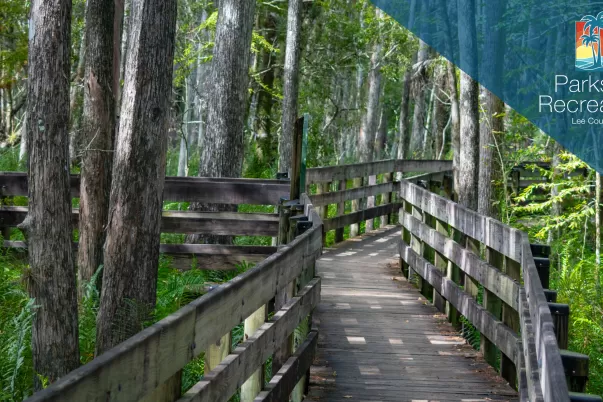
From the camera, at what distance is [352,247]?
15445mm

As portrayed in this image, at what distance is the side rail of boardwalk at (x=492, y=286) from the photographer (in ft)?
13.3

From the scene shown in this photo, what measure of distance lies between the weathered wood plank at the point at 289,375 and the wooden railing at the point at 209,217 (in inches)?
187

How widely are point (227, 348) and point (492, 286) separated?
3.60 m

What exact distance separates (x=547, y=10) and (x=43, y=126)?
1764 centimetres

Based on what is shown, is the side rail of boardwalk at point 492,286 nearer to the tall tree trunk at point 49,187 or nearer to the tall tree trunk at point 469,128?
the tall tree trunk at point 469,128

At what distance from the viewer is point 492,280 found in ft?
24.3

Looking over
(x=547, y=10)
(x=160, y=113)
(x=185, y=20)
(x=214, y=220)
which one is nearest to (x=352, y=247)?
(x=214, y=220)

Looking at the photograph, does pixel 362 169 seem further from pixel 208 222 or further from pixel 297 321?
pixel 297 321

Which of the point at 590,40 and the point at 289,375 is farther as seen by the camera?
the point at 590,40

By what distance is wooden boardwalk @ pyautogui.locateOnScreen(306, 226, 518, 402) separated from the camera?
677 cm

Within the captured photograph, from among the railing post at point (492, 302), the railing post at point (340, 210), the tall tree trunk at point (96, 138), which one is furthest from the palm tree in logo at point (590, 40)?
the railing post at point (492, 302)

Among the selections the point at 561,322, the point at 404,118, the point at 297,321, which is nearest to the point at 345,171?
the point at 297,321

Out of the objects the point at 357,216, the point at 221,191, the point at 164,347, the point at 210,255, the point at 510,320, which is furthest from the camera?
the point at 357,216
